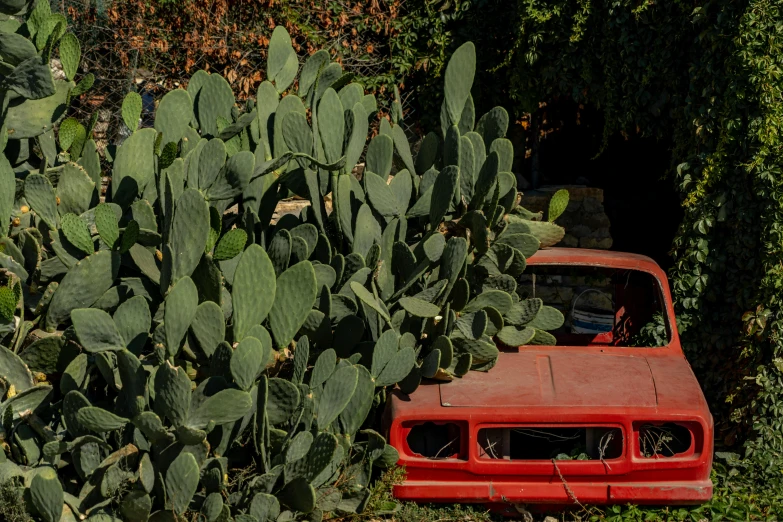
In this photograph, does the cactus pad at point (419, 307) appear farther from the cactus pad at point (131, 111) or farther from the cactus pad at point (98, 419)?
the cactus pad at point (131, 111)

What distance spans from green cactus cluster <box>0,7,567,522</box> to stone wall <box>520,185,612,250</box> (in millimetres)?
3177

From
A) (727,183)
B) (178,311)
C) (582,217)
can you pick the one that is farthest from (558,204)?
(582,217)

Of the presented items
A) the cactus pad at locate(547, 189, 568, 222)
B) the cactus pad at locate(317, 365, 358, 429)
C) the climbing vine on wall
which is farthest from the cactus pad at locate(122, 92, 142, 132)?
the climbing vine on wall

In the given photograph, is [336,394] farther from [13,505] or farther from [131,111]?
[131,111]

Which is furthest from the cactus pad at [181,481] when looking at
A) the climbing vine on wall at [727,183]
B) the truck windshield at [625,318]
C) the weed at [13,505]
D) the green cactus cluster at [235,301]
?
the climbing vine on wall at [727,183]

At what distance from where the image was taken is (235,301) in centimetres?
402

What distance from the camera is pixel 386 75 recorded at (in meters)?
8.22

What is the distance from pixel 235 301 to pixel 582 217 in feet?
18.2

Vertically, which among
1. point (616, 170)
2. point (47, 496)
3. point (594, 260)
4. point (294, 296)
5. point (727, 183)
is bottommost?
point (616, 170)

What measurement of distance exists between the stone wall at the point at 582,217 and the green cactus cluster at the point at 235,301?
3.18 metres

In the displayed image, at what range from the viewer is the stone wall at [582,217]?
8766 mm

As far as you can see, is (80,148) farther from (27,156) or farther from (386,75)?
(386,75)

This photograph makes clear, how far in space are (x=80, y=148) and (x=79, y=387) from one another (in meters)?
1.63

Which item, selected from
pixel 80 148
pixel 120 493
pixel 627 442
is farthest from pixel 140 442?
pixel 627 442
